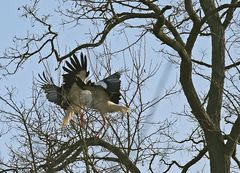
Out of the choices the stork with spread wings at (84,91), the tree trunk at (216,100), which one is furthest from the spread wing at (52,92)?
the tree trunk at (216,100)

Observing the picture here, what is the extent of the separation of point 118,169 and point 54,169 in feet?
2.91

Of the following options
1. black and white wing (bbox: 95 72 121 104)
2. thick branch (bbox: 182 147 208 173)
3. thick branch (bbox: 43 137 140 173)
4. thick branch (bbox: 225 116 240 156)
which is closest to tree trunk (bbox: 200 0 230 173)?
thick branch (bbox: 225 116 240 156)

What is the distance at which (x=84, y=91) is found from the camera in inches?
433

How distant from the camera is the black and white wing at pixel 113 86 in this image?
11109 millimetres

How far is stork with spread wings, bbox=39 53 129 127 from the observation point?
10244mm

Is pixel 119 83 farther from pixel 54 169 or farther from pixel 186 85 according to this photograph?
pixel 54 169

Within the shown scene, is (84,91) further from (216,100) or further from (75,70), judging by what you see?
(216,100)

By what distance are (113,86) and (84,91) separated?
588 mm

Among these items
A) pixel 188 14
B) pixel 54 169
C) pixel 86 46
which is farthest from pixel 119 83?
pixel 54 169

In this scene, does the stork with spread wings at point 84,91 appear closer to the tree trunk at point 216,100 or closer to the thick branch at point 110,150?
the thick branch at point 110,150

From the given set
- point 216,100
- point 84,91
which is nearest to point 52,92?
point 84,91

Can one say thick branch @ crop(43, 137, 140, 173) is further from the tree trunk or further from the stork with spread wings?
the tree trunk

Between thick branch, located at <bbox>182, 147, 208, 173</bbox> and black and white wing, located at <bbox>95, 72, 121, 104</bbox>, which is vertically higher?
black and white wing, located at <bbox>95, 72, 121, 104</bbox>

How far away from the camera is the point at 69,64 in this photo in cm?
1219
